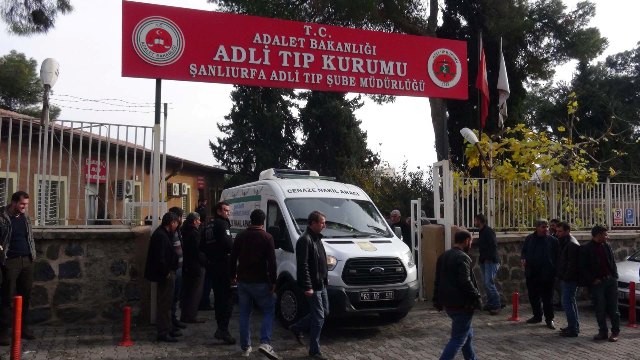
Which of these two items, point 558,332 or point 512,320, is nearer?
point 558,332

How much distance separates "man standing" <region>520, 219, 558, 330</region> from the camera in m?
9.91

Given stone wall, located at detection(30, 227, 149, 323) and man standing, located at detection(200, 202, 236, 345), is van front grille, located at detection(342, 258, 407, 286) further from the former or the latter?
stone wall, located at detection(30, 227, 149, 323)

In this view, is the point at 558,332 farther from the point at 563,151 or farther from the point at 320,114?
the point at 320,114

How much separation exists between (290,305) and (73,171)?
13.0 feet

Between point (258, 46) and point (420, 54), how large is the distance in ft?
11.0

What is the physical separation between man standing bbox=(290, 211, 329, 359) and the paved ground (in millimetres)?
486

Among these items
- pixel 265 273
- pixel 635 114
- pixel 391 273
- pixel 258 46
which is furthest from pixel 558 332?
pixel 635 114

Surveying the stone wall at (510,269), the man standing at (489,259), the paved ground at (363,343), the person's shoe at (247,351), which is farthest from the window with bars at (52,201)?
the stone wall at (510,269)

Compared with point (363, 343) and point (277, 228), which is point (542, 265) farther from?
point (277, 228)

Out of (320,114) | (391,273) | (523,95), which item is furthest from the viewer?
(320,114)

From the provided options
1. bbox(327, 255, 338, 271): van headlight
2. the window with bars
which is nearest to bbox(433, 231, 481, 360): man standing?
bbox(327, 255, 338, 271): van headlight

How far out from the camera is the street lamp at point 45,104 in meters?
9.19

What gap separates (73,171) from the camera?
9586 mm

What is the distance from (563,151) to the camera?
1420 centimetres
